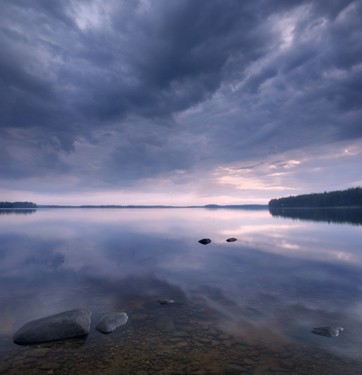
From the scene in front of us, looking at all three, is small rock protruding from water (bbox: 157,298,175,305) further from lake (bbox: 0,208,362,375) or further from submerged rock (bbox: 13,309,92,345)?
submerged rock (bbox: 13,309,92,345)

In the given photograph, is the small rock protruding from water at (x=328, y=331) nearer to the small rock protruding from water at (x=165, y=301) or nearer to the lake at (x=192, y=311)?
the lake at (x=192, y=311)

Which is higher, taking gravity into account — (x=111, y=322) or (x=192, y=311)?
(x=111, y=322)

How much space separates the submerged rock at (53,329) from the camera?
442 inches

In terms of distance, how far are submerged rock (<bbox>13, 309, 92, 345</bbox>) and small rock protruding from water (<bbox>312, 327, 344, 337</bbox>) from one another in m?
10.8

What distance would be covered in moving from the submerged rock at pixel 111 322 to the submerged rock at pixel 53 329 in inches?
24.0

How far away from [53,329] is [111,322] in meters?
2.58

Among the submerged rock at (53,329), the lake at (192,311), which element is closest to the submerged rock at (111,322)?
the lake at (192,311)

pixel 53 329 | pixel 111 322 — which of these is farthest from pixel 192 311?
pixel 53 329

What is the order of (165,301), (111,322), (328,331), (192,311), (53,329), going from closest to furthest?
(53,329)
(328,331)
(111,322)
(192,311)
(165,301)

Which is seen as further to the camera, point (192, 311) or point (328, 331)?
point (192, 311)

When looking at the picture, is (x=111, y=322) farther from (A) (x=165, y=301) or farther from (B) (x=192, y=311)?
(B) (x=192, y=311)

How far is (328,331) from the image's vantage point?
11.9 m

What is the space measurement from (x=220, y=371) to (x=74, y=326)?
6984 millimetres

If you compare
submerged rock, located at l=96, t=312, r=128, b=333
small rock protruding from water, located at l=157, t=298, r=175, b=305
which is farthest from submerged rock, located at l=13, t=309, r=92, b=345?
small rock protruding from water, located at l=157, t=298, r=175, b=305
